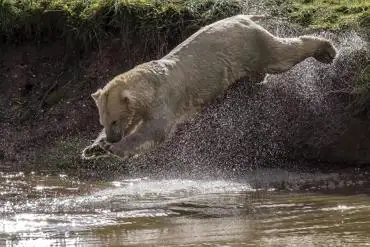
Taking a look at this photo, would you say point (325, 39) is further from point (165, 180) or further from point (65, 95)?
point (65, 95)

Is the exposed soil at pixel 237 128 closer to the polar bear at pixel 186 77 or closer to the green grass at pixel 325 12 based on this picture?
the polar bear at pixel 186 77

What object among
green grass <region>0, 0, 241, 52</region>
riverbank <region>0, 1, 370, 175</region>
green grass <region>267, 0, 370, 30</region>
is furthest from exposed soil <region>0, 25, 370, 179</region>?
green grass <region>267, 0, 370, 30</region>

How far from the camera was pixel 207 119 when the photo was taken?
10.9 meters

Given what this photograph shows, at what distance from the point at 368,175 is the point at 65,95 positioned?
4440 millimetres

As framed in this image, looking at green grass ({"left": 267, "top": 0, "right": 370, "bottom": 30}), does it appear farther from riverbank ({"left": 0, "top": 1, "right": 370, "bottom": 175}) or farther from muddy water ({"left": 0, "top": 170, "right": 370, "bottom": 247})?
muddy water ({"left": 0, "top": 170, "right": 370, "bottom": 247})

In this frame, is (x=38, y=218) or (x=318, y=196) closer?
(x=38, y=218)

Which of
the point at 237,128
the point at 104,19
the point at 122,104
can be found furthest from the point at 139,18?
the point at 122,104

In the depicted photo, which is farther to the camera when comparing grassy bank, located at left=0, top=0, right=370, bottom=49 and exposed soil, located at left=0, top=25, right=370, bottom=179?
grassy bank, located at left=0, top=0, right=370, bottom=49

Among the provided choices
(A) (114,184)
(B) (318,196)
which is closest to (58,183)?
(A) (114,184)

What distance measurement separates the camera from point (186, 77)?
31.4 ft

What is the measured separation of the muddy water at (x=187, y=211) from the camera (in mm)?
7207

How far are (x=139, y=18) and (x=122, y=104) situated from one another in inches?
134

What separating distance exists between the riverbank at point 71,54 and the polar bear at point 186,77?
30.2 inches

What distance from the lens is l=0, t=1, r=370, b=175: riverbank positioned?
11.5 meters
